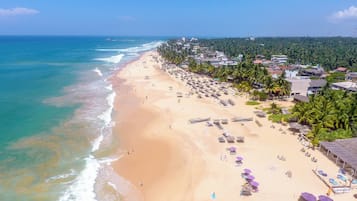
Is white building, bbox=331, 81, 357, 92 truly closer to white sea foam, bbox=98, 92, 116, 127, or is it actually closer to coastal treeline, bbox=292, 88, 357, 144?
coastal treeline, bbox=292, 88, 357, 144

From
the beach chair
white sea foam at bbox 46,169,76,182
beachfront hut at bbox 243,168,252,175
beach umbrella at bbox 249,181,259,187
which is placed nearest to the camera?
beach umbrella at bbox 249,181,259,187

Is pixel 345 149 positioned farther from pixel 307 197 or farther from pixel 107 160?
pixel 107 160

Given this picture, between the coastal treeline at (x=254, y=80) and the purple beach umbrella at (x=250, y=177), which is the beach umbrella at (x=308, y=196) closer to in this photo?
the purple beach umbrella at (x=250, y=177)

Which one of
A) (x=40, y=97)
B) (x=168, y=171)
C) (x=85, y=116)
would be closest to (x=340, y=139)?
(x=168, y=171)

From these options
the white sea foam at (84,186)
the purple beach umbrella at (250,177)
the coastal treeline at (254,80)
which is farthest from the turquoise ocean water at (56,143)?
the coastal treeline at (254,80)

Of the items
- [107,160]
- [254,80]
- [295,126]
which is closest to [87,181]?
[107,160]

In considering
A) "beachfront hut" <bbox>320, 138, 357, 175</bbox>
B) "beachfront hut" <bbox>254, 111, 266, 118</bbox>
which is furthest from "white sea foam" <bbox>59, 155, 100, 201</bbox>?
"beachfront hut" <bbox>254, 111, 266, 118</bbox>
